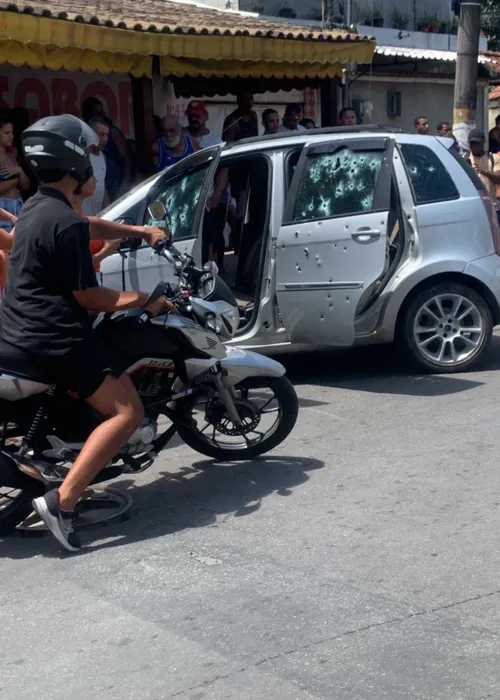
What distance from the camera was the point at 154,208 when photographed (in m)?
5.28

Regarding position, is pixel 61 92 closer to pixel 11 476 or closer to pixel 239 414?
pixel 239 414

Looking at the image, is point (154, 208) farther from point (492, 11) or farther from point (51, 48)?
point (492, 11)

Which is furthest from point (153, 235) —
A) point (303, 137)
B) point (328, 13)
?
point (328, 13)

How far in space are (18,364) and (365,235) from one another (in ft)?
11.1

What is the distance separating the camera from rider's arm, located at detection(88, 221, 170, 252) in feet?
17.4

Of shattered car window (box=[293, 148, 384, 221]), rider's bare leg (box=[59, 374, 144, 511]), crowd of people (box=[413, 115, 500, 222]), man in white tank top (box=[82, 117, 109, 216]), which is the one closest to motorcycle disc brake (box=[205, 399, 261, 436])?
rider's bare leg (box=[59, 374, 144, 511])

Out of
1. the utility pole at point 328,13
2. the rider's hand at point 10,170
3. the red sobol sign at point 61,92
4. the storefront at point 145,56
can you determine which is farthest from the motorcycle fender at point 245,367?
the utility pole at point 328,13

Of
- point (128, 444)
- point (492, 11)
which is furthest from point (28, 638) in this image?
point (492, 11)

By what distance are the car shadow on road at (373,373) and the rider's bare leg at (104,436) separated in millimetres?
3059

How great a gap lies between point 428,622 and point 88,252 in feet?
6.97

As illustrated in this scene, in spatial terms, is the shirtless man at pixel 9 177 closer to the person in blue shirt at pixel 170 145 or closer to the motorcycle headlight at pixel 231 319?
the person in blue shirt at pixel 170 145

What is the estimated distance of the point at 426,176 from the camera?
7832 millimetres

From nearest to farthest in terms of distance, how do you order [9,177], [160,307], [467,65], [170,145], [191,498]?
[160,307]
[191,498]
[9,177]
[170,145]
[467,65]

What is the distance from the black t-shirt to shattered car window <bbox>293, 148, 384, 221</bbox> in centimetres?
323
